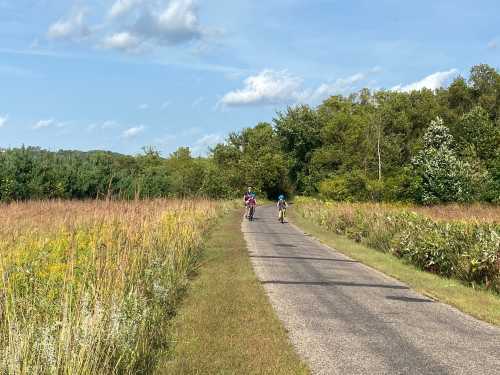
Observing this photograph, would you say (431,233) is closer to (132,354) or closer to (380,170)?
(132,354)

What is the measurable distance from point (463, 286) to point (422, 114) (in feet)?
237

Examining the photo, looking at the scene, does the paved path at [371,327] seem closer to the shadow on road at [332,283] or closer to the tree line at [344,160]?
the shadow on road at [332,283]

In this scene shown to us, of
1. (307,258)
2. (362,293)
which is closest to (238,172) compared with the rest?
(307,258)

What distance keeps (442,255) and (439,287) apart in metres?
2.93

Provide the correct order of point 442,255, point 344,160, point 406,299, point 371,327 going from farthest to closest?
point 344,160 < point 442,255 < point 406,299 < point 371,327

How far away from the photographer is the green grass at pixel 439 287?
1066 centimetres

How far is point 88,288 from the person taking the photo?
664 centimetres

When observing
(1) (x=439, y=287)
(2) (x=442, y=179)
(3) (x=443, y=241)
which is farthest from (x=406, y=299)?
(2) (x=442, y=179)

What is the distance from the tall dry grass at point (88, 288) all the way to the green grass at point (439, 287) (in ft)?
19.5

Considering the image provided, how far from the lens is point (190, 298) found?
1059 cm

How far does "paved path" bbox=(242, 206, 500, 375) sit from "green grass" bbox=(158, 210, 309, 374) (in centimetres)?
31

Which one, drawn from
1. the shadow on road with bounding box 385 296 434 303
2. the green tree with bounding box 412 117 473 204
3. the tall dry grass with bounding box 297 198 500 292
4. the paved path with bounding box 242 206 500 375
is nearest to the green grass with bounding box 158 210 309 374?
the paved path with bounding box 242 206 500 375

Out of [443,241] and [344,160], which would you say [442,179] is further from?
[443,241]

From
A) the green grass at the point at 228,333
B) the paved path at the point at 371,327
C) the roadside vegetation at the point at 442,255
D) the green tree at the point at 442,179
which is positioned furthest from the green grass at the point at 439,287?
the green tree at the point at 442,179
